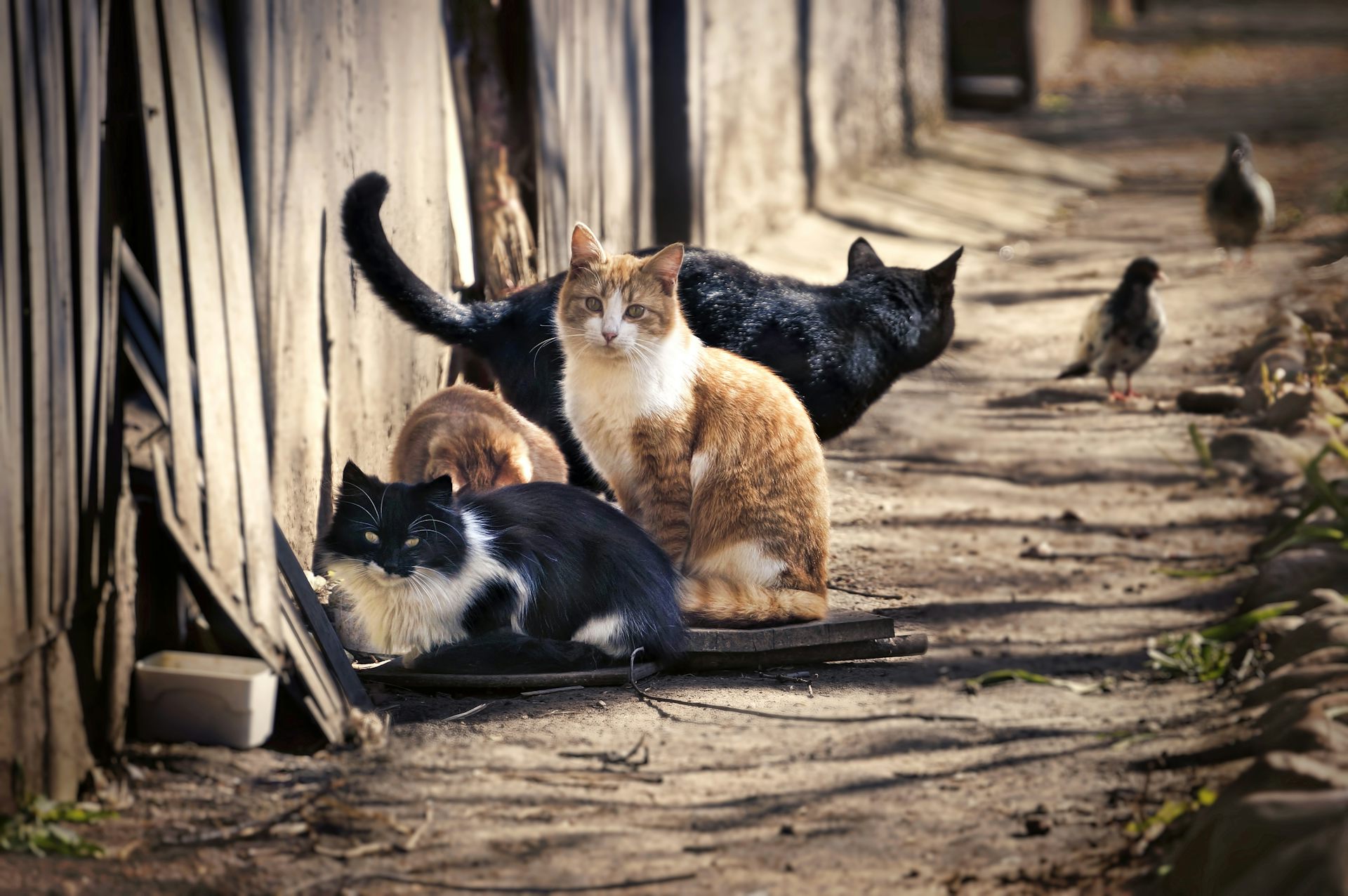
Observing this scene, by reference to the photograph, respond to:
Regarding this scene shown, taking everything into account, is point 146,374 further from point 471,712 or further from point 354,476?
point 471,712

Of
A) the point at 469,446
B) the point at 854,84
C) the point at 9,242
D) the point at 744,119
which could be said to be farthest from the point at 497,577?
the point at 854,84

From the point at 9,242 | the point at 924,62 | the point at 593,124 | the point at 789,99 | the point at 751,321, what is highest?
the point at 924,62

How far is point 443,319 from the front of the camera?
4.64 meters

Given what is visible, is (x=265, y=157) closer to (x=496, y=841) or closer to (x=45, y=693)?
(x=45, y=693)

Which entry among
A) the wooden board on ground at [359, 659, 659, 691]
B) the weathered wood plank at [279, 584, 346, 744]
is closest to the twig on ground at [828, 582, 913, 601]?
the wooden board on ground at [359, 659, 659, 691]

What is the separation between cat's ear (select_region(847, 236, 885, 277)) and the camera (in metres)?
→ 5.90

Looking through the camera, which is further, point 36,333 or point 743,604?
point 743,604

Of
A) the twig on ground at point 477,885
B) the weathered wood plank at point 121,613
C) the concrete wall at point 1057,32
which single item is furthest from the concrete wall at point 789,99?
the twig on ground at point 477,885

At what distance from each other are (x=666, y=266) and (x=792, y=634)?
4.15 ft

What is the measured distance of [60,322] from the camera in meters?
2.78

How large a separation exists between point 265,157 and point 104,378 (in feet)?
3.56

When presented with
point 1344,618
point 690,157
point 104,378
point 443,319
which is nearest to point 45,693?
point 104,378

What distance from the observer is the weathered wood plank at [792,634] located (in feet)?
13.0

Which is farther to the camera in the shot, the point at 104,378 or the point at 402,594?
the point at 402,594
